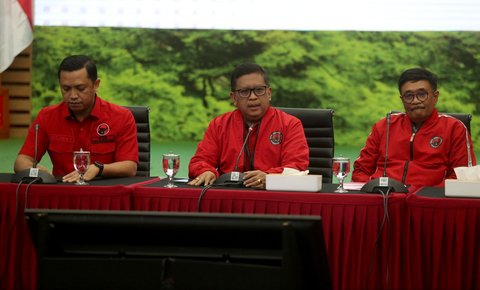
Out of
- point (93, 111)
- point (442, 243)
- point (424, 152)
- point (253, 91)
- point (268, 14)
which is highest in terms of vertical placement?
point (268, 14)

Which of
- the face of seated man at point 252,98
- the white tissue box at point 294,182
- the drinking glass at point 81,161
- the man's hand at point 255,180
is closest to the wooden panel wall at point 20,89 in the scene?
the face of seated man at point 252,98

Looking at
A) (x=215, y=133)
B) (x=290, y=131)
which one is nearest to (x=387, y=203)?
(x=290, y=131)

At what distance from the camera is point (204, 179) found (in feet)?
9.19

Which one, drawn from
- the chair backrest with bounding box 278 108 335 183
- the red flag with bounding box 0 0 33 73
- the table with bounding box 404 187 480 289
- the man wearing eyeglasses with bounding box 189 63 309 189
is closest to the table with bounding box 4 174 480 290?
the table with bounding box 404 187 480 289

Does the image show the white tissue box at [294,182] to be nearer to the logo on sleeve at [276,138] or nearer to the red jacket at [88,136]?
the logo on sleeve at [276,138]

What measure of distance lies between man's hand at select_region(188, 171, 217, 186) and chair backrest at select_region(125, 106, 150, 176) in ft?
3.53

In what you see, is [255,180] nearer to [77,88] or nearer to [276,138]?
[276,138]

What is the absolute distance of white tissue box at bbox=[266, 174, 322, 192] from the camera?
254 cm

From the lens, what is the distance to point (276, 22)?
22.8 feet

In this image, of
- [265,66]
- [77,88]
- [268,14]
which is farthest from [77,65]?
[265,66]

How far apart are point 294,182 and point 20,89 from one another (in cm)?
608

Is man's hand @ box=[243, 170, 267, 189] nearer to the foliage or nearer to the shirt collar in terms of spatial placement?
the shirt collar

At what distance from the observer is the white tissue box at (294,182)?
8.33ft

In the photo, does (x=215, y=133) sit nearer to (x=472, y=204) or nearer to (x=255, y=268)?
(x=472, y=204)
